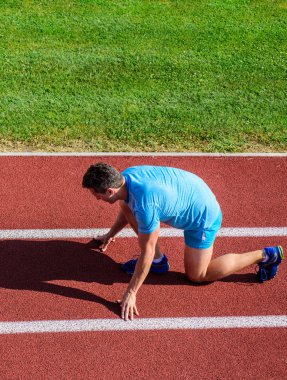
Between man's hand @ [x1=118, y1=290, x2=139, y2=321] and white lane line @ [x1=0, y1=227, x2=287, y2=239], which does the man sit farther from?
white lane line @ [x1=0, y1=227, x2=287, y2=239]

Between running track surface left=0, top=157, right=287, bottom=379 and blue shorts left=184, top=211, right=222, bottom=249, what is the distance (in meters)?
0.62

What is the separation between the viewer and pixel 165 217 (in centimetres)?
589

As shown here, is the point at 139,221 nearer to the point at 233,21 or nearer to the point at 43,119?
the point at 43,119

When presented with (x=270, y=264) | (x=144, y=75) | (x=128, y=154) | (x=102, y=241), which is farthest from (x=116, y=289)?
(x=144, y=75)

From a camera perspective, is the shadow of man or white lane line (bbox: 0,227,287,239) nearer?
the shadow of man

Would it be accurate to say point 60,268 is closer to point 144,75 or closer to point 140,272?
point 140,272

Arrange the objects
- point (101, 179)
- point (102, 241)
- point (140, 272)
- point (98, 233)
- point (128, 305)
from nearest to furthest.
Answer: point (101, 179) → point (140, 272) → point (128, 305) → point (102, 241) → point (98, 233)

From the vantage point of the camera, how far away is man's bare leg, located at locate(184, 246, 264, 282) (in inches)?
245

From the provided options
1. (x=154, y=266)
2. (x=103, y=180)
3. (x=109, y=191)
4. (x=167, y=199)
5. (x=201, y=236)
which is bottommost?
(x=154, y=266)

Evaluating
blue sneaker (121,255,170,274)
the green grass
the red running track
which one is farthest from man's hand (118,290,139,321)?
the green grass

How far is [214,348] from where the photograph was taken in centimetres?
594

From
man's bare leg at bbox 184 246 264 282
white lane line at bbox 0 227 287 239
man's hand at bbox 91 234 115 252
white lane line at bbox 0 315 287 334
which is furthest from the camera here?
white lane line at bbox 0 227 287 239

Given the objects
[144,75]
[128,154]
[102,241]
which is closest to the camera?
[102,241]

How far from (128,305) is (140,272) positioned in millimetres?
421
